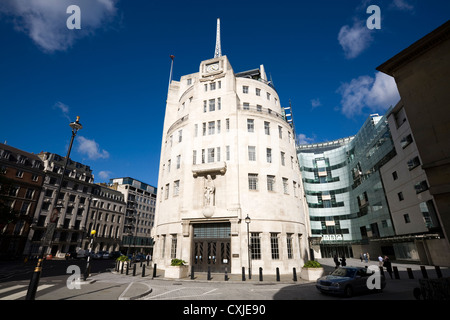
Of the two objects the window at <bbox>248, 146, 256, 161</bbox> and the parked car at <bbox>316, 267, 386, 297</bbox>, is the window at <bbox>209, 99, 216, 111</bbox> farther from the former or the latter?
the parked car at <bbox>316, 267, 386, 297</bbox>

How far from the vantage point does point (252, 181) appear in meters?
27.6

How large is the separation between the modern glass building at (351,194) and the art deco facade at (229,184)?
23.7 meters

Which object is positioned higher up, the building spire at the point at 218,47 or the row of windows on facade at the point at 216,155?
the building spire at the point at 218,47

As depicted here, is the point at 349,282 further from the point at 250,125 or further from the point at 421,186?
the point at 421,186

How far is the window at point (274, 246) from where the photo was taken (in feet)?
82.4

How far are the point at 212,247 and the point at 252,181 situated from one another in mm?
9002

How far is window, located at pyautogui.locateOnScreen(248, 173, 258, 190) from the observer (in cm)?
2736

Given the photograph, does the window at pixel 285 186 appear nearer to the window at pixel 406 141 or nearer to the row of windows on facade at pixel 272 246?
the row of windows on facade at pixel 272 246


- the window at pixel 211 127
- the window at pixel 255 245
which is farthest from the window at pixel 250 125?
the window at pixel 255 245

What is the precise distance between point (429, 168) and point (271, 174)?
63.7 ft

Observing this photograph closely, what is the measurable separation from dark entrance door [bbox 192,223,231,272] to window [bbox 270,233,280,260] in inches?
191
